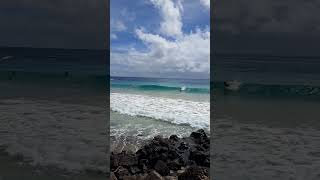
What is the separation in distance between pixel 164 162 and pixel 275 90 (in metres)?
1.30

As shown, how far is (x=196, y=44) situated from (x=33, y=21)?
11823mm

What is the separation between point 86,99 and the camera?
3518 mm

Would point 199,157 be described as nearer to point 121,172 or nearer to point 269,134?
point 121,172

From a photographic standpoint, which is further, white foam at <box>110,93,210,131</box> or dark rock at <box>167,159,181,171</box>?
white foam at <box>110,93,210,131</box>

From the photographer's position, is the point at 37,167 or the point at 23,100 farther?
the point at 23,100

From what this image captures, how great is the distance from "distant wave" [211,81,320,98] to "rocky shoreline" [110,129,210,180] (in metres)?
0.86

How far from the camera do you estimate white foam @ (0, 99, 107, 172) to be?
285 cm

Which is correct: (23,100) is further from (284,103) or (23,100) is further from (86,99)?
(284,103)

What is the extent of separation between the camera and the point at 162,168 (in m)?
4.10

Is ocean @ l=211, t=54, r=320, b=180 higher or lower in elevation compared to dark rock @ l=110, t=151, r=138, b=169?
higher

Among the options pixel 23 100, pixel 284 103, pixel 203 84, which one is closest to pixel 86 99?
pixel 23 100

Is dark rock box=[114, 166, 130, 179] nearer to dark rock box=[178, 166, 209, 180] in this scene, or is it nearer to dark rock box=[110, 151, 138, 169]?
dark rock box=[110, 151, 138, 169]

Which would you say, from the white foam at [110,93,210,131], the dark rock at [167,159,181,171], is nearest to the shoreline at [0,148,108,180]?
the dark rock at [167,159,181,171]

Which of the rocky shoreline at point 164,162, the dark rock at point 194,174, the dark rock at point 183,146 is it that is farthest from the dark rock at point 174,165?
the dark rock at point 183,146
